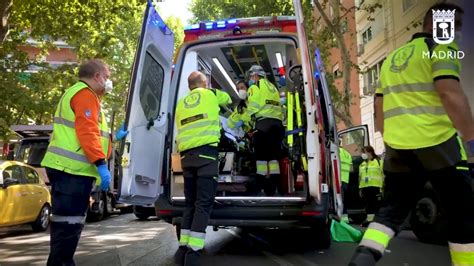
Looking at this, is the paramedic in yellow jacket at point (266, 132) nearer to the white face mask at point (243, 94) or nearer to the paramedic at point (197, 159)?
the white face mask at point (243, 94)

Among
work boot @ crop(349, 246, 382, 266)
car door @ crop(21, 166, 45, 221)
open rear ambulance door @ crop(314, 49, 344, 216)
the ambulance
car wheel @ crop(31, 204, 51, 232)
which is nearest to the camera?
work boot @ crop(349, 246, 382, 266)

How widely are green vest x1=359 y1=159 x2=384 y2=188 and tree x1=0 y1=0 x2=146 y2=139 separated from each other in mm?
7988

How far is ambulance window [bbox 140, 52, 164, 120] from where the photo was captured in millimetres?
4922

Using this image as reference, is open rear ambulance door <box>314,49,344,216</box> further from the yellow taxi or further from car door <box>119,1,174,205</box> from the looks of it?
the yellow taxi

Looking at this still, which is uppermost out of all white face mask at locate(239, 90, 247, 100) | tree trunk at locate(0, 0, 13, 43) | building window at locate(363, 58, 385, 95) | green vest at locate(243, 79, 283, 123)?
building window at locate(363, 58, 385, 95)

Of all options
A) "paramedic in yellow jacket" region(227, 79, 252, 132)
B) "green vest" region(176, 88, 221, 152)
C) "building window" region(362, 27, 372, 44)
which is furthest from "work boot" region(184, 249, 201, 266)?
"building window" region(362, 27, 372, 44)

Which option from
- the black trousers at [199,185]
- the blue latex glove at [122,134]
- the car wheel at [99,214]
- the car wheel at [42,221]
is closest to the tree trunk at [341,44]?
the car wheel at [99,214]

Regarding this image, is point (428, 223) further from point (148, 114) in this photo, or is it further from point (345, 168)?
point (148, 114)

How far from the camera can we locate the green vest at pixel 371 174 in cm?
857

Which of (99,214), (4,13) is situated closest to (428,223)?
(99,214)

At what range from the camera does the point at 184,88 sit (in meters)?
5.92

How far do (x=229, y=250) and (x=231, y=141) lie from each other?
59.4 inches

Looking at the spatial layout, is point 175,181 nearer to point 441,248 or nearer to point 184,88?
point 184,88

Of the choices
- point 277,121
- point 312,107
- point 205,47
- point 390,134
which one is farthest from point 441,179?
point 205,47
